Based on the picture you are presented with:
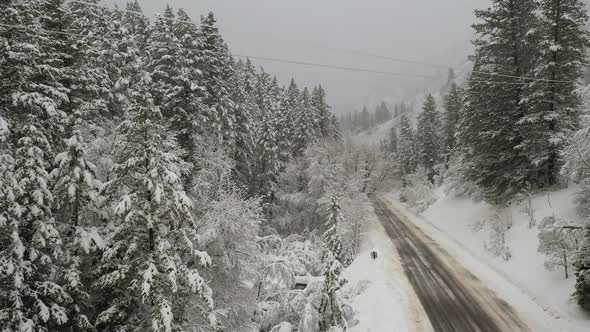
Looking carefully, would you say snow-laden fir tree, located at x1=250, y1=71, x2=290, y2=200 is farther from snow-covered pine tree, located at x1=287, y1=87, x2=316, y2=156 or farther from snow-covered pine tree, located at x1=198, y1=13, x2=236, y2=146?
snow-covered pine tree, located at x1=198, y1=13, x2=236, y2=146

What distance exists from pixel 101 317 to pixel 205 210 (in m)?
A: 6.56

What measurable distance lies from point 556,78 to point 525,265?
39.8ft

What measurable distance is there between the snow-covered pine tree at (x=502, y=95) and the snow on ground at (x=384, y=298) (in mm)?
9415

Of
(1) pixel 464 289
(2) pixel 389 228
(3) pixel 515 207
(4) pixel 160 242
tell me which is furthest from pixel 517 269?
(4) pixel 160 242

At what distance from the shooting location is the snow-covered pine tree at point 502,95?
2455 cm

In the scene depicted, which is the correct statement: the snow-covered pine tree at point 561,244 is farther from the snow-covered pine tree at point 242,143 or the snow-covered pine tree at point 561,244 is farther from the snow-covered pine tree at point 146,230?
the snow-covered pine tree at point 242,143

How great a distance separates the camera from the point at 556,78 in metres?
22.5

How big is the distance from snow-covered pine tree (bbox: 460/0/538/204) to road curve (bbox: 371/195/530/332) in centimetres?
688

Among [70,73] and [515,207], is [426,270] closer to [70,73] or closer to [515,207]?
[515,207]

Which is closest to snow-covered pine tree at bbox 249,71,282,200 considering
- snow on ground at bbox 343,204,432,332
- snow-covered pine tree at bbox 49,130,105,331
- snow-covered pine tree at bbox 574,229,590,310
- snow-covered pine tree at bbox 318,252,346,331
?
snow on ground at bbox 343,204,432,332

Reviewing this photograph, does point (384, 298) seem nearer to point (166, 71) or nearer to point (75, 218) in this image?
point (75, 218)

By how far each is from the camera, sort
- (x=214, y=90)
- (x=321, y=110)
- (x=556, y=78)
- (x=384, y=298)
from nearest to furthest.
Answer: (x=384, y=298), (x=556, y=78), (x=214, y=90), (x=321, y=110)

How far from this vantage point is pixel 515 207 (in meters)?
23.9

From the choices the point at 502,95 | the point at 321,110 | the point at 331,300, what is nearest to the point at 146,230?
the point at 331,300
